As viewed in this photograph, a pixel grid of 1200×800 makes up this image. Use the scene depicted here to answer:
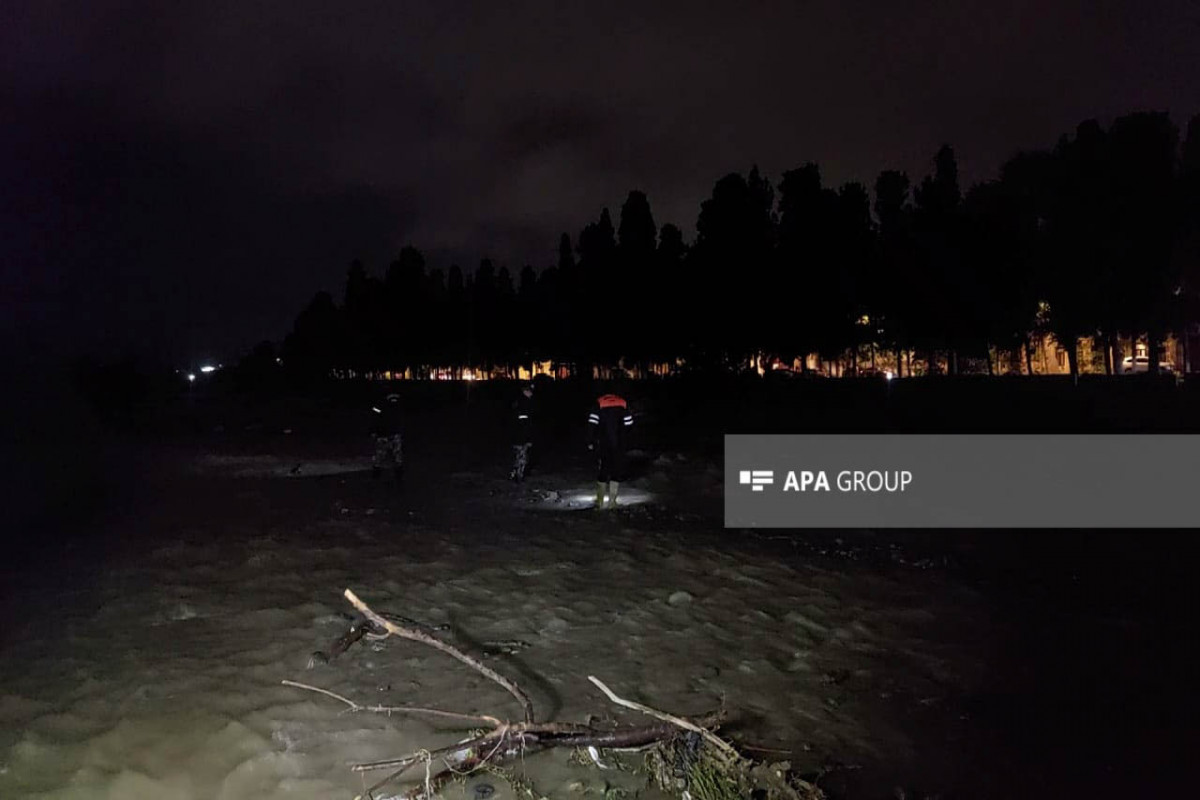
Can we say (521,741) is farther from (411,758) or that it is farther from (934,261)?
(934,261)

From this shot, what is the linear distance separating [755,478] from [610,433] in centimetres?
459

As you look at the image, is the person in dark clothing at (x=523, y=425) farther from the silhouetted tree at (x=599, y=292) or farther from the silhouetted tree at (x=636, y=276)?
the silhouetted tree at (x=599, y=292)

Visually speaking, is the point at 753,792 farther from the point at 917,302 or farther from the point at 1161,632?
the point at 917,302

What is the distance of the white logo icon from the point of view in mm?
15542

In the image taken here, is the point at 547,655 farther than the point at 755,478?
No

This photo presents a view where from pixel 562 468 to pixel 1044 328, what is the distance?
3731cm

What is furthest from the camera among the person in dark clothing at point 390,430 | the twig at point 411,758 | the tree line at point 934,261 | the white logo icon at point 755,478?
the tree line at point 934,261

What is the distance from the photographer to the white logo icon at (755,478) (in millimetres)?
15542

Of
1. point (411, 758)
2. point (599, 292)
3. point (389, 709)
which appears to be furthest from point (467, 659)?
point (599, 292)

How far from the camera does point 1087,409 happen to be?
1155 inches

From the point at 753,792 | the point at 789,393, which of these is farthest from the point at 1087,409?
the point at 753,792

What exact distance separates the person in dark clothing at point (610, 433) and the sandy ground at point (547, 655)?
1.01m

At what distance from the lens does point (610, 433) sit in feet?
41.9

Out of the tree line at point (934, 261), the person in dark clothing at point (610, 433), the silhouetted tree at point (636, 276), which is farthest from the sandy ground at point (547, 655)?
the silhouetted tree at point (636, 276)
